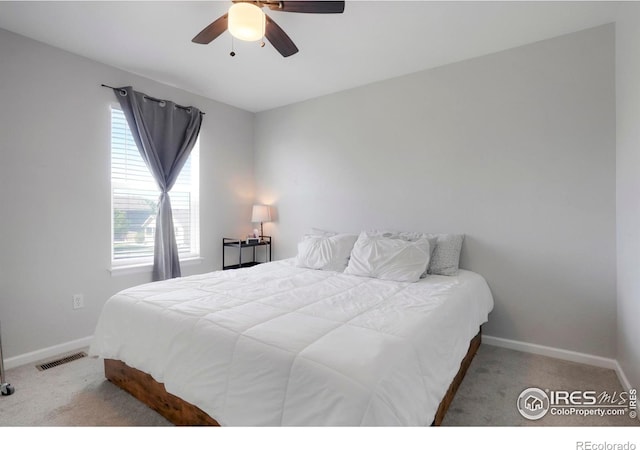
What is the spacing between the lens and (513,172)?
2668mm

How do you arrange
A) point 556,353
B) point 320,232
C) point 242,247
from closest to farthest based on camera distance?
point 556,353 → point 320,232 → point 242,247

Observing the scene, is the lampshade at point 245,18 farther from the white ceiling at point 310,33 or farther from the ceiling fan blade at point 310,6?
the white ceiling at point 310,33

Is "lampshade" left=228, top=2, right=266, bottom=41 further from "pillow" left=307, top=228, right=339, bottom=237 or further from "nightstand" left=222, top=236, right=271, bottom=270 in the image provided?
"nightstand" left=222, top=236, right=271, bottom=270

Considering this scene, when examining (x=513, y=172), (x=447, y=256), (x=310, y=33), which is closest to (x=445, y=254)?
(x=447, y=256)

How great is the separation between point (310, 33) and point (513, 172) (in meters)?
Answer: 1.99

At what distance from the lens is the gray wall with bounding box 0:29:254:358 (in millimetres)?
2428

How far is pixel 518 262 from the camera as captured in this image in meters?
2.67

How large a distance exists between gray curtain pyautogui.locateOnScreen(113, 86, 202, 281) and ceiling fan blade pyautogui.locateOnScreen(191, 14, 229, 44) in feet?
4.53

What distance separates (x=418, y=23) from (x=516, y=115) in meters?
1.13

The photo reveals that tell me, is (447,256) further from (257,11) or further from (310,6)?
(257,11)

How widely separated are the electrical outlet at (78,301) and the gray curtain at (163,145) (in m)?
0.63

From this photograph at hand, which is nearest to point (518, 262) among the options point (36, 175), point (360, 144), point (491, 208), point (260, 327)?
point (491, 208)
